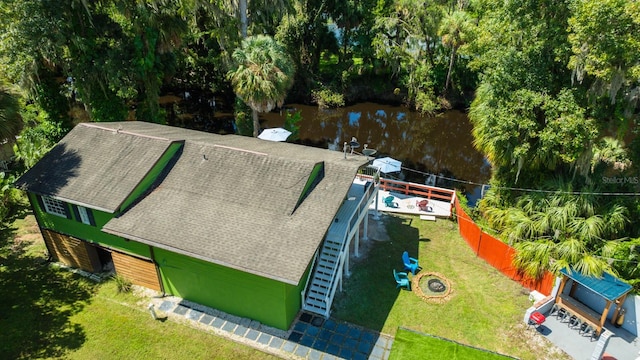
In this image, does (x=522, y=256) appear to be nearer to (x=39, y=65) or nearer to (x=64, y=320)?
(x=64, y=320)

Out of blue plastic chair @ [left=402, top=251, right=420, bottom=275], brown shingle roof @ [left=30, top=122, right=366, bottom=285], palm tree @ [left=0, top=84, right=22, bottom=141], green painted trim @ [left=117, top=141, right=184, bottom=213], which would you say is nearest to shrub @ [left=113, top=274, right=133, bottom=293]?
brown shingle roof @ [left=30, top=122, right=366, bottom=285]

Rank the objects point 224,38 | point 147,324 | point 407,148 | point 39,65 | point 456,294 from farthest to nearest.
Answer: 1. point 407,148
2. point 224,38
3. point 39,65
4. point 456,294
5. point 147,324

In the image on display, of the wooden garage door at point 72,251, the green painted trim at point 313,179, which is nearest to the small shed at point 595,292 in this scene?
the green painted trim at point 313,179

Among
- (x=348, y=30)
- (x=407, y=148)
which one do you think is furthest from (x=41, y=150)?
(x=348, y=30)

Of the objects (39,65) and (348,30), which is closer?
(39,65)

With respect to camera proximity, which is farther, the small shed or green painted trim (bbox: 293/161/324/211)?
green painted trim (bbox: 293/161/324/211)

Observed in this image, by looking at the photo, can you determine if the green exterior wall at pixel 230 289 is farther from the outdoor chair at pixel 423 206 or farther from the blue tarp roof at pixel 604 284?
the blue tarp roof at pixel 604 284

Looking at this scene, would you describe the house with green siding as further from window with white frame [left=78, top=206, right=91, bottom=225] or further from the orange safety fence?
the orange safety fence

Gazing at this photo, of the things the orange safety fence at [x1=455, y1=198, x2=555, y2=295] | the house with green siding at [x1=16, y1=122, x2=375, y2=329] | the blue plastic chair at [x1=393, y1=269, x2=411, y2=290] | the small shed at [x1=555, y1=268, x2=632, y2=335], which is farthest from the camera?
the blue plastic chair at [x1=393, y1=269, x2=411, y2=290]
